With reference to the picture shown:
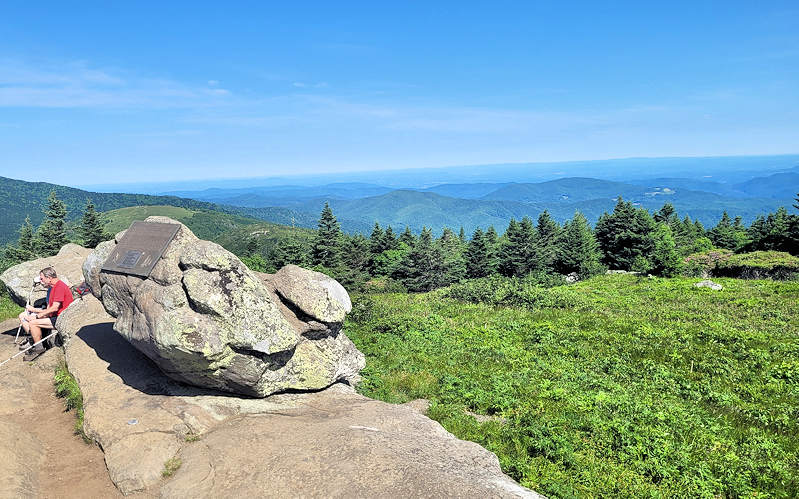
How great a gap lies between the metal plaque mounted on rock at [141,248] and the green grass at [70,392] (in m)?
3.25

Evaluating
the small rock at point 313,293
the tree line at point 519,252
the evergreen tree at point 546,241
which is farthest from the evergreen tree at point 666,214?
the small rock at point 313,293

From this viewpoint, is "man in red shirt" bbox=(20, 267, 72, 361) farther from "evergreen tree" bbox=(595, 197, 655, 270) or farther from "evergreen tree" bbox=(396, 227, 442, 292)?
"evergreen tree" bbox=(595, 197, 655, 270)

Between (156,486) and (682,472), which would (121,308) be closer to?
(156,486)

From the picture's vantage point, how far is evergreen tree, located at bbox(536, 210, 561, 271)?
5298 cm

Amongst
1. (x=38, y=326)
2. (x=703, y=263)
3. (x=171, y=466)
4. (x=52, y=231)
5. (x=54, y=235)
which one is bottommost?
(x=703, y=263)

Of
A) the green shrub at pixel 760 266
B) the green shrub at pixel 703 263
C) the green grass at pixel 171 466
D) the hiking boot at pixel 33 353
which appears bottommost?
the green shrub at pixel 703 263

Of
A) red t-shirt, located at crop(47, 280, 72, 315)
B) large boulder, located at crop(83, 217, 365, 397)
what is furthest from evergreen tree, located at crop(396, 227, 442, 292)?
large boulder, located at crop(83, 217, 365, 397)

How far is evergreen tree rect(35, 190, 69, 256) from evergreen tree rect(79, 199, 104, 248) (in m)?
4.26

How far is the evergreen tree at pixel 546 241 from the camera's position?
Result: 174 feet

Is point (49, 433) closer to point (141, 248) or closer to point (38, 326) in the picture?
point (141, 248)

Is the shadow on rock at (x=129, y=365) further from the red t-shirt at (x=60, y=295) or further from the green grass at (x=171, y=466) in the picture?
the green grass at (x=171, y=466)

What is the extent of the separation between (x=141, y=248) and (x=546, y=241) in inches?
2330

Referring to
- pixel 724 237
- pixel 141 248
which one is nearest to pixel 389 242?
pixel 141 248

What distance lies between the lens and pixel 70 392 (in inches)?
428
